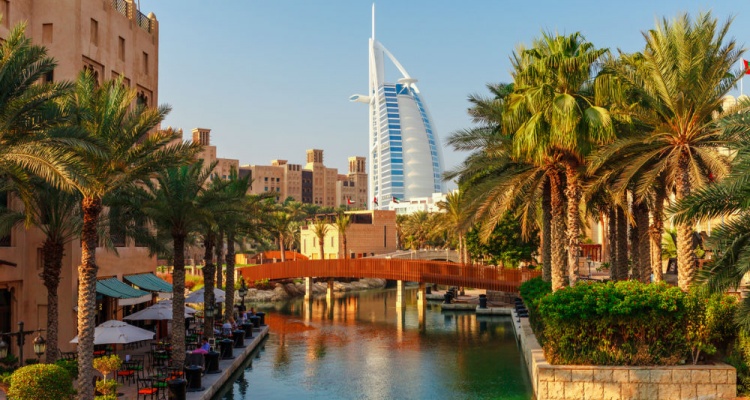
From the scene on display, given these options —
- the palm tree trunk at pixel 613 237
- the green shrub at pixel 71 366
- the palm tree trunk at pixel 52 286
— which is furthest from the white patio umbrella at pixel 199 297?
the palm tree trunk at pixel 613 237

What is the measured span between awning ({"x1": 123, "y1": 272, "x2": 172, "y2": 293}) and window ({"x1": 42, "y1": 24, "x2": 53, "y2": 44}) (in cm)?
1218

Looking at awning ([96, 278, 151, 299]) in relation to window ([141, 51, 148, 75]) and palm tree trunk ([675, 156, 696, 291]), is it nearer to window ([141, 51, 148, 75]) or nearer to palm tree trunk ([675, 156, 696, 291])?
window ([141, 51, 148, 75])

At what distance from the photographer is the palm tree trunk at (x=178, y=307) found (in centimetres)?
2627

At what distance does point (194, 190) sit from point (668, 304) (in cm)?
1653

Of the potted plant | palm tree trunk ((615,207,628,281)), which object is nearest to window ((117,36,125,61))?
the potted plant

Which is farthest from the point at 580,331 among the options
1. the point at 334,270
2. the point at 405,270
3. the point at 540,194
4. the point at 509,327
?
the point at 334,270

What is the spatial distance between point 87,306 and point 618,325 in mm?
14895

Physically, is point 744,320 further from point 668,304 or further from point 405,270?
point 405,270

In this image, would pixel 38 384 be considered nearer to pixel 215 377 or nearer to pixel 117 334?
pixel 117 334

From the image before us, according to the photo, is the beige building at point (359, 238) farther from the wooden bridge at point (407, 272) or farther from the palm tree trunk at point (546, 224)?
the palm tree trunk at point (546, 224)

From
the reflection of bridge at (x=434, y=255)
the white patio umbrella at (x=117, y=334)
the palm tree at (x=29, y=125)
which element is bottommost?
the white patio umbrella at (x=117, y=334)

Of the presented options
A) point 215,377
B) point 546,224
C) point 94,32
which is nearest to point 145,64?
point 94,32

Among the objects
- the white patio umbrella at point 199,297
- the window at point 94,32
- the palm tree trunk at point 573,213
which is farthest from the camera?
the white patio umbrella at point 199,297

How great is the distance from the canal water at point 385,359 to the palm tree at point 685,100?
8.79 meters
